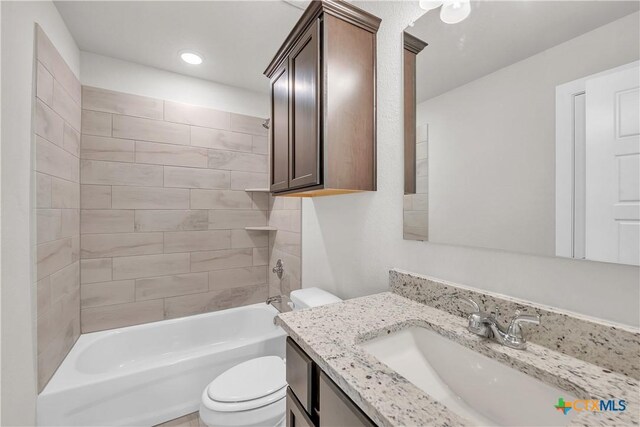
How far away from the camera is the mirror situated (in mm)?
608

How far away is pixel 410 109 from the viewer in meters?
1.12

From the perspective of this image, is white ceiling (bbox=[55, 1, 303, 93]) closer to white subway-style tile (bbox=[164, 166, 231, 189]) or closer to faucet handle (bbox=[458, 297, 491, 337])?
white subway-style tile (bbox=[164, 166, 231, 189])

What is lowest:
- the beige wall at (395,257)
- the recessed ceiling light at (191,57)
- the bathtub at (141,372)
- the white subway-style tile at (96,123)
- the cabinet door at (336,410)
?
the bathtub at (141,372)

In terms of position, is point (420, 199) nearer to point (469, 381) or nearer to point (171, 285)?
point (469, 381)

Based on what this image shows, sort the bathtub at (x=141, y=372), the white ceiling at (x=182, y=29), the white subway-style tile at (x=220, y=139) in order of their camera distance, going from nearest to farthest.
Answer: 1. the bathtub at (x=141, y=372)
2. the white ceiling at (x=182, y=29)
3. the white subway-style tile at (x=220, y=139)

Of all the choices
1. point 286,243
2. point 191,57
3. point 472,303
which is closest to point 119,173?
point 191,57

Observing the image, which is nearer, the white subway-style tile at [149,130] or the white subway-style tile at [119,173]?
the white subway-style tile at [119,173]

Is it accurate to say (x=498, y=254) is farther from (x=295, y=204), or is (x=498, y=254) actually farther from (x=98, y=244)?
(x=98, y=244)

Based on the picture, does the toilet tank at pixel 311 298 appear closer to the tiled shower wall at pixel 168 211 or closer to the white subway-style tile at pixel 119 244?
the tiled shower wall at pixel 168 211

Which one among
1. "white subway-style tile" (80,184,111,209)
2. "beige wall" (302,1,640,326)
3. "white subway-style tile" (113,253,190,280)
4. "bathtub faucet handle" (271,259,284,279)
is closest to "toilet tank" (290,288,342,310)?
"beige wall" (302,1,640,326)

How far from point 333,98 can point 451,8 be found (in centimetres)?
54

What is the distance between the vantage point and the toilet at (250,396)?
4.12ft

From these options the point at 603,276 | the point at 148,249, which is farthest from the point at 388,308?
the point at 148,249

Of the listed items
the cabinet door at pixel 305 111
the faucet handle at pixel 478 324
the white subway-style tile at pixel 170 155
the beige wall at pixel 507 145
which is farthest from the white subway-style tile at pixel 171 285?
the faucet handle at pixel 478 324
